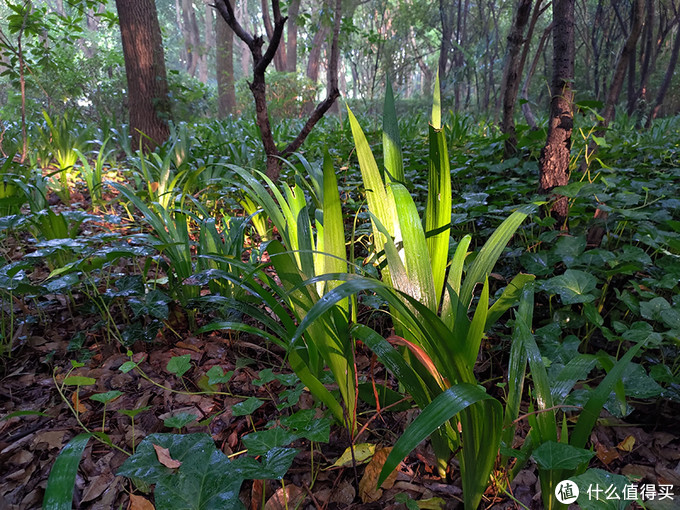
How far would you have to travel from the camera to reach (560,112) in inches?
56.1

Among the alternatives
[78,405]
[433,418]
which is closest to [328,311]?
[433,418]

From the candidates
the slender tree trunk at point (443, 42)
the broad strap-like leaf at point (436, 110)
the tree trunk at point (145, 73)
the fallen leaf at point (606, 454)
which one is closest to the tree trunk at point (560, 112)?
the broad strap-like leaf at point (436, 110)

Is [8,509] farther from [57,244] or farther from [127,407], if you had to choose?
[57,244]

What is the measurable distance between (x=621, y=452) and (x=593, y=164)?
186cm

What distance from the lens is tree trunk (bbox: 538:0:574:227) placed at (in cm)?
140

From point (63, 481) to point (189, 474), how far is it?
197mm

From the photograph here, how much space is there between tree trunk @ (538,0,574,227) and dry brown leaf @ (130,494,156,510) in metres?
1.50

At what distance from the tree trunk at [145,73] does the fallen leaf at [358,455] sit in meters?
3.70

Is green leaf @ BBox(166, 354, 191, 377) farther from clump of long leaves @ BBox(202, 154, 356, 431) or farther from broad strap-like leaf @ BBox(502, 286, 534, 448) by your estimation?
broad strap-like leaf @ BBox(502, 286, 534, 448)

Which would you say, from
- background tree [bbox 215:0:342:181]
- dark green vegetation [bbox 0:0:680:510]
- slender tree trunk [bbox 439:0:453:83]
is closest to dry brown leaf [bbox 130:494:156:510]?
dark green vegetation [bbox 0:0:680:510]

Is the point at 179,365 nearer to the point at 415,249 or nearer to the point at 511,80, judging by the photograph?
the point at 415,249

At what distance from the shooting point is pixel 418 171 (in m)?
2.52

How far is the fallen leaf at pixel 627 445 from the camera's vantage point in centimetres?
88

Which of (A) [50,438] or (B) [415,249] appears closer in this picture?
(B) [415,249]
